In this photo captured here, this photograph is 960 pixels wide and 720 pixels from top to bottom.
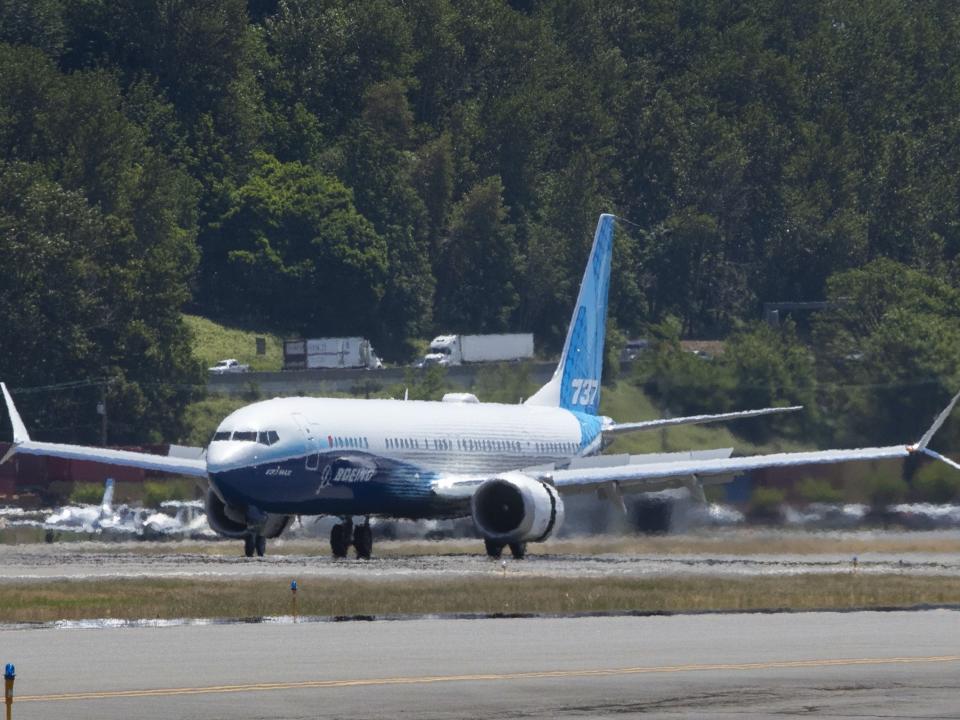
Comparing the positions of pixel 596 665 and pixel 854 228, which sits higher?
pixel 854 228

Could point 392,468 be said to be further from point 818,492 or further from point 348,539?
point 818,492

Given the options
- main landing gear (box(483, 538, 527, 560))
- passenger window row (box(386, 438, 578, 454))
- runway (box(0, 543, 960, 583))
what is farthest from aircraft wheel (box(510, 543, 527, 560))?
passenger window row (box(386, 438, 578, 454))

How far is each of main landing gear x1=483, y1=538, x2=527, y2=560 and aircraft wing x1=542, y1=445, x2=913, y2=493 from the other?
2.08m

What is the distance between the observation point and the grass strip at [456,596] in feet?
128

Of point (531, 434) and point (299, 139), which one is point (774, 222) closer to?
point (299, 139)

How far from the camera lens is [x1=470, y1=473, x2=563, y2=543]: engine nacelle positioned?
57.5 m

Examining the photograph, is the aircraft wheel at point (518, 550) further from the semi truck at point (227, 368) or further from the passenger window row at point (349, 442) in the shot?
the semi truck at point (227, 368)

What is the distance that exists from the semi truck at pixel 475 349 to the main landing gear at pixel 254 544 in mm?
85573

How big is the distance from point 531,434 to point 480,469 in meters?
3.64

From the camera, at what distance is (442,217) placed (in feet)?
573

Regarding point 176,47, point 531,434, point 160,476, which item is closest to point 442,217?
point 176,47

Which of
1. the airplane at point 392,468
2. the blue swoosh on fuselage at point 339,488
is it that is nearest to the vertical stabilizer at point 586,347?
the airplane at point 392,468

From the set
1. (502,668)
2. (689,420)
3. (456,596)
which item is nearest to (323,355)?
(689,420)

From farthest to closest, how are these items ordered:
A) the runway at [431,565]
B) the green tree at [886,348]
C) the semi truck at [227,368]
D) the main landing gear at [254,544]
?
the semi truck at [227,368] < the green tree at [886,348] < the main landing gear at [254,544] < the runway at [431,565]
